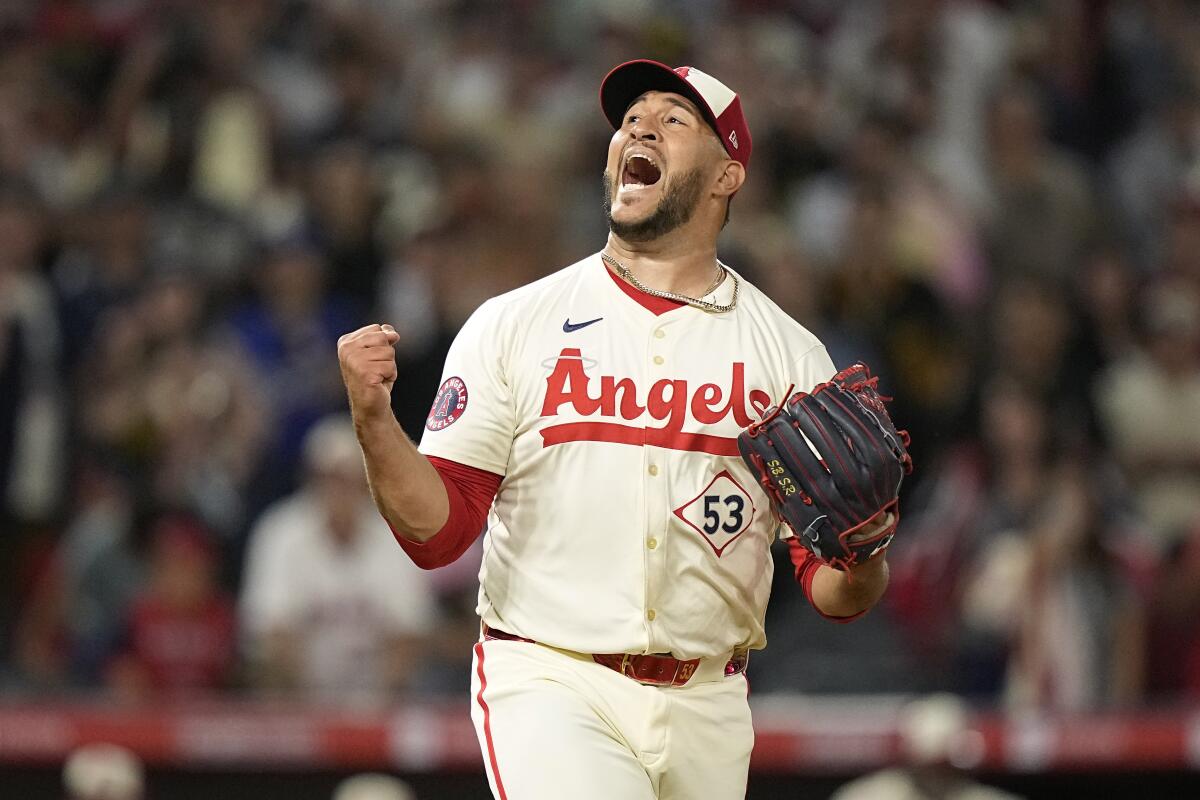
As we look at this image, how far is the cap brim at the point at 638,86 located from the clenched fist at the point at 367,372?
0.89m

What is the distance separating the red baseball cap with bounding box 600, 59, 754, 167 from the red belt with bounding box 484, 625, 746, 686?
3.61 ft

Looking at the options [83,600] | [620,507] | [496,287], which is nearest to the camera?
[620,507]

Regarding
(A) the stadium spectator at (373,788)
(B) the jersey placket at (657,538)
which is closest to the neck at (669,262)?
(B) the jersey placket at (657,538)

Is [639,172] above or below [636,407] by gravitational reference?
above

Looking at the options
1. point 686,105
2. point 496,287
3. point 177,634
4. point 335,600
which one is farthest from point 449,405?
point 496,287

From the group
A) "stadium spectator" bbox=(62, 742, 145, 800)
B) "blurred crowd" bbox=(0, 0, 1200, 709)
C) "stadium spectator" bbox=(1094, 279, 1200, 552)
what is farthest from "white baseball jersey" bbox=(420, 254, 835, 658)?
"stadium spectator" bbox=(1094, 279, 1200, 552)

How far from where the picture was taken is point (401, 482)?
334 cm

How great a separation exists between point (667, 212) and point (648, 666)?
0.94 m

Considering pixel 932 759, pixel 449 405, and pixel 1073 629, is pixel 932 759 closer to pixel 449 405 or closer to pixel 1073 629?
pixel 1073 629

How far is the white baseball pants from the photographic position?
3.36 meters

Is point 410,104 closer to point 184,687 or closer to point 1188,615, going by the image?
point 184,687

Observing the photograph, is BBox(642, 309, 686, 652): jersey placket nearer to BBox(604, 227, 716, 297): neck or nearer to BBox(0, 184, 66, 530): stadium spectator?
BBox(604, 227, 716, 297): neck

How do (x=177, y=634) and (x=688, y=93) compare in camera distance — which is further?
(x=177, y=634)

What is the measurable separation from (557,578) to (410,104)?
6432mm
